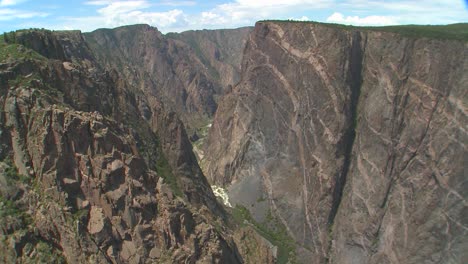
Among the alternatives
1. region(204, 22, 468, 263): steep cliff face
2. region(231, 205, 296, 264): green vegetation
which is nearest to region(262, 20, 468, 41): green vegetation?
region(204, 22, 468, 263): steep cliff face

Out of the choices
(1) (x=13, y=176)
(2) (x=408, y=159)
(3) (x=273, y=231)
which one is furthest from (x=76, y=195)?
(3) (x=273, y=231)

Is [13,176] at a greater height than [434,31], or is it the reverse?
[434,31]

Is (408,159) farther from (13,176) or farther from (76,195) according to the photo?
(13,176)

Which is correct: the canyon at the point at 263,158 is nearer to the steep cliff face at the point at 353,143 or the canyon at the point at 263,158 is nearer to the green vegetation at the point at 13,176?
the green vegetation at the point at 13,176

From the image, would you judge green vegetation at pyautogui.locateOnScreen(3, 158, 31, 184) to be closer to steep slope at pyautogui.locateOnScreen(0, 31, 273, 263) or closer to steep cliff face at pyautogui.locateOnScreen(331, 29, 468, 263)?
steep slope at pyautogui.locateOnScreen(0, 31, 273, 263)

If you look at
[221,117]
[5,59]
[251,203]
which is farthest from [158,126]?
[5,59]

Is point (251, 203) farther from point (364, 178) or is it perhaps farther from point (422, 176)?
point (422, 176)

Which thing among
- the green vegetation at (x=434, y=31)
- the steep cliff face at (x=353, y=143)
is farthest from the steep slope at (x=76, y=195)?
the green vegetation at (x=434, y=31)
